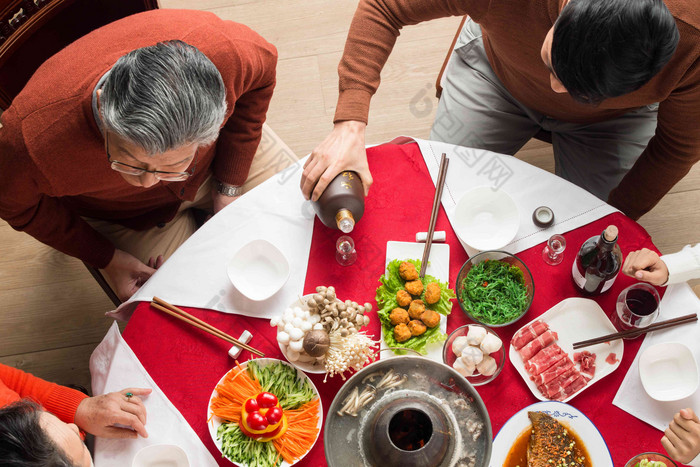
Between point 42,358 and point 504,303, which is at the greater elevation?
point 504,303

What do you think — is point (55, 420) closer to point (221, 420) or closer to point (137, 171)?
point (221, 420)

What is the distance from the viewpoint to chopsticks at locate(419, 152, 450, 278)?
1.60 metres

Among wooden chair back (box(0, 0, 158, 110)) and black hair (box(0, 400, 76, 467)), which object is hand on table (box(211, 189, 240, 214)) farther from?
black hair (box(0, 400, 76, 467))

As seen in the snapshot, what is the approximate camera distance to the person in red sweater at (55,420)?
1205mm

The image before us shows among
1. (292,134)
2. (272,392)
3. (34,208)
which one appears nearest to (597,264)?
(272,392)

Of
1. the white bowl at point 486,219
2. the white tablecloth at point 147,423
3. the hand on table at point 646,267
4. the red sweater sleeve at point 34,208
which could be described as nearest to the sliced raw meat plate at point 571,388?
the hand on table at point 646,267

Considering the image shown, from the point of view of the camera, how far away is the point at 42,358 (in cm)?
263

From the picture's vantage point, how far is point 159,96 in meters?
1.26

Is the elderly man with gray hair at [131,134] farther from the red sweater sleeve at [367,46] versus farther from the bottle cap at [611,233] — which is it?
the bottle cap at [611,233]

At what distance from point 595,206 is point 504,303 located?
0.45 meters

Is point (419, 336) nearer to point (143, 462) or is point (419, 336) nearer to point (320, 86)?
point (143, 462)

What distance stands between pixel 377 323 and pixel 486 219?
19.7 inches

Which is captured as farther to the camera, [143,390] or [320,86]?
[320,86]

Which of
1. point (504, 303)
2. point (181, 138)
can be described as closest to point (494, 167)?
point (504, 303)
